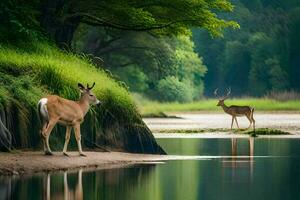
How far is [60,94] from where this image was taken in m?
26.0

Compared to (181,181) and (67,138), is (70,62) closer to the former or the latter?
(67,138)

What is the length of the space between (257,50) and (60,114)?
82714 millimetres

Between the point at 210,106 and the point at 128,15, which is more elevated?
the point at 128,15

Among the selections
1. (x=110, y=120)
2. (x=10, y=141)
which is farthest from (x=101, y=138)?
(x=10, y=141)

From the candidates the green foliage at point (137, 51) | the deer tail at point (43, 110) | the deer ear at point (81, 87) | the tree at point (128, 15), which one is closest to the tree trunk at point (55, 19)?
the tree at point (128, 15)

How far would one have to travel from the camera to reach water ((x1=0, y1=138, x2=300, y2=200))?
17469mm

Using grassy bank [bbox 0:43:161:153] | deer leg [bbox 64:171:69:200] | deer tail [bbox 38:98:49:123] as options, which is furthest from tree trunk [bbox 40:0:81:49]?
deer leg [bbox 64:171:69:200]

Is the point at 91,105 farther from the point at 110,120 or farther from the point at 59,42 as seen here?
the point at 59,42

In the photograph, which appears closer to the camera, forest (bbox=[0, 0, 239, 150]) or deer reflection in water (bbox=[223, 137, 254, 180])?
deer reflection in water (bbox=[223, 137, 254, 180])

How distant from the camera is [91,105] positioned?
26375 millimetres

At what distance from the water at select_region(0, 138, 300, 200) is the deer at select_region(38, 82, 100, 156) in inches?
59.5

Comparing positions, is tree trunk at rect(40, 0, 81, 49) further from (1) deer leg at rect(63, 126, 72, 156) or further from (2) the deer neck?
(1) deer leg at rect(63, 126, 72, 156)

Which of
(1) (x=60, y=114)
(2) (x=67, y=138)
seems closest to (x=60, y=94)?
(2) (x=67, y=138)

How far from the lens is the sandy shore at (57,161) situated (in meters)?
21.2
